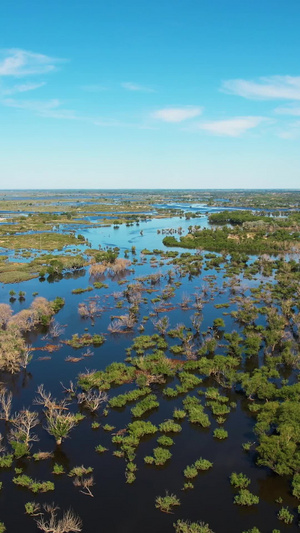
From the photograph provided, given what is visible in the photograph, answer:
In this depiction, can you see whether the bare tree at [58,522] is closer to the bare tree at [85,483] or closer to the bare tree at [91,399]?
the bare tree at [85,483]

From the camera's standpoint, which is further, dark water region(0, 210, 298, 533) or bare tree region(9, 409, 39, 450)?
bare tree region(9, 409, 39, 450)

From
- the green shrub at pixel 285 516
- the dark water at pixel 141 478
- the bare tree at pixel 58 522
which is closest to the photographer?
the bare tree at pixel 58 522

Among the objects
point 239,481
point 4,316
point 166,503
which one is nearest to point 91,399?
point 166,503

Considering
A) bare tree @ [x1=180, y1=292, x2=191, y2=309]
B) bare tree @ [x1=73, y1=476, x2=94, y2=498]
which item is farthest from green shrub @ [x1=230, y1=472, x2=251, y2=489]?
bare tree @ [x1=180, y1=292, x2=191, y2=309]

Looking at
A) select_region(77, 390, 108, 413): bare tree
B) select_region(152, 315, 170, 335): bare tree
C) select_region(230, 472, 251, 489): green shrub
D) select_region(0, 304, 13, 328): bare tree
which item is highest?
select_region(0, 304, 13, 328): bare tree

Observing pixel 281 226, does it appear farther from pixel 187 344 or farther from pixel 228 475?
pixel 228 475

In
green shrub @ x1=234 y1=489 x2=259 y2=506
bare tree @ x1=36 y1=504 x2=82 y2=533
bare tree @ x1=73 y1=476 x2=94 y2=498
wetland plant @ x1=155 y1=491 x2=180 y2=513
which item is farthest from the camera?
bare tree @ x1=73 y1=476 x2=94 y2=498

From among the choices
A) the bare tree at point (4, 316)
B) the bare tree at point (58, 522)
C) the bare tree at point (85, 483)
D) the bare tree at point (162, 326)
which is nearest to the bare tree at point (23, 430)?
the bare tree at point (85, 483)

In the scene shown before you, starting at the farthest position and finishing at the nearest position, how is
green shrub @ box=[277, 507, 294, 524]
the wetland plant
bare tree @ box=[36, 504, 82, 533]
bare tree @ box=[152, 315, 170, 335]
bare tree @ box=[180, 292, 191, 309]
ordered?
bare tree @ box=[180, 292, 191, 309] < bare tree @ box=[152, 315, 170, 335] < the wetland plant < green shrub @ box=[277, 507, 294, 524] < bare tree @ box=[36, 504, 82, 533]

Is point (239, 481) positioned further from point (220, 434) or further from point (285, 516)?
point (220, 434)

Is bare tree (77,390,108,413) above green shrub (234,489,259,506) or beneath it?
above

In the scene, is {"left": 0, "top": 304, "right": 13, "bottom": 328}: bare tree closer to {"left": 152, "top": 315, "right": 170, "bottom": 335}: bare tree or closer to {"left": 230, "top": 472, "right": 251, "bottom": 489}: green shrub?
{"left": 152, "top": 315, "right": 170, "bottom": 335}: bare tree

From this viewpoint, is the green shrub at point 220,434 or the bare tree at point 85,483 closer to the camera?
the bare tree at point 85,483
